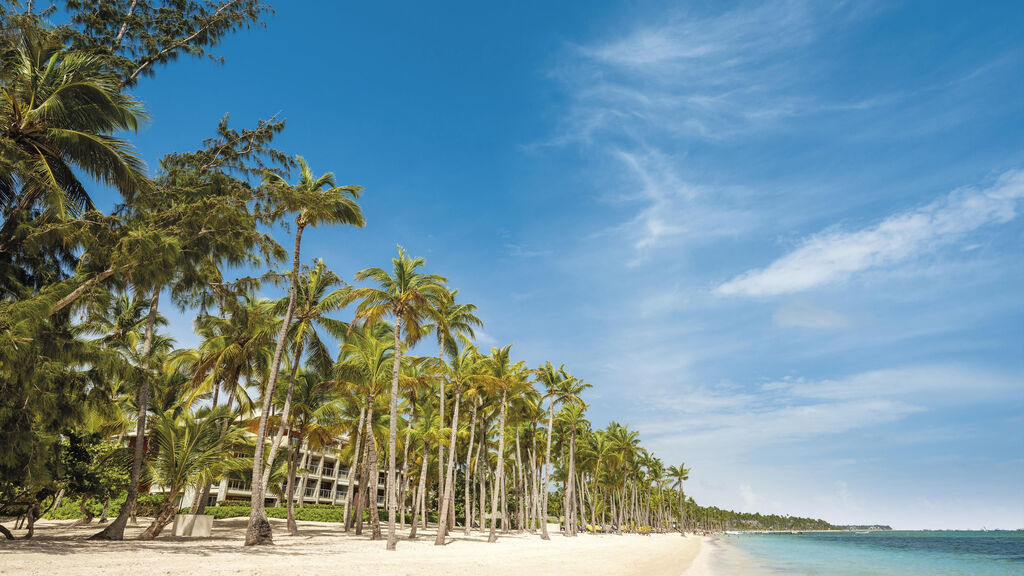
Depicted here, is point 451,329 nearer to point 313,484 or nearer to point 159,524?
point 159,524

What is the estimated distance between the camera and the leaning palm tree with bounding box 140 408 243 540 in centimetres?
2102

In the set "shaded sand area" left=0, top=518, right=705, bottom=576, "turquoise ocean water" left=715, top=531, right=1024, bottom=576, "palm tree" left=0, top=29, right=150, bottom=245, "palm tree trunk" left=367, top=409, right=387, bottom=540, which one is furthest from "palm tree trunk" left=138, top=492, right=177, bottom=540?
"turquoise ocean water" left=715, top=531, right=1024, bottom=576

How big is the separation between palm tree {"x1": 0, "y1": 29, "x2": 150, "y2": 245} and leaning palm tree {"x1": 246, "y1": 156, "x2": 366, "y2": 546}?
6.57 m

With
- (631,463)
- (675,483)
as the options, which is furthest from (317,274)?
(675,483)

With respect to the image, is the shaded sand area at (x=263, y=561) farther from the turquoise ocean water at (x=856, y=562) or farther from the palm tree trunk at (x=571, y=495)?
the palm tree trunk at (x=571, y=495)

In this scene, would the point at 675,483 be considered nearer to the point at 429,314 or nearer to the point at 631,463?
the point at 631,463

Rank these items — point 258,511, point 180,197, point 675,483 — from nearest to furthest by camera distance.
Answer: point 180,197, point 258,511, point 675,483

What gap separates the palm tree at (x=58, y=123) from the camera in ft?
40.4

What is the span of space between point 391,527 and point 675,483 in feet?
338

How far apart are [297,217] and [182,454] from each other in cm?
1069

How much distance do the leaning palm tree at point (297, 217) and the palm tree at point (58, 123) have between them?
21.6ft

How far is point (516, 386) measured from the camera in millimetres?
33062

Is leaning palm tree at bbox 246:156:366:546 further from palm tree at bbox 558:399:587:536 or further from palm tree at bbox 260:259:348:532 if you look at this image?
palm tree at bbox 558:399:587:536

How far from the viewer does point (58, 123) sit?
12789 millimetres
